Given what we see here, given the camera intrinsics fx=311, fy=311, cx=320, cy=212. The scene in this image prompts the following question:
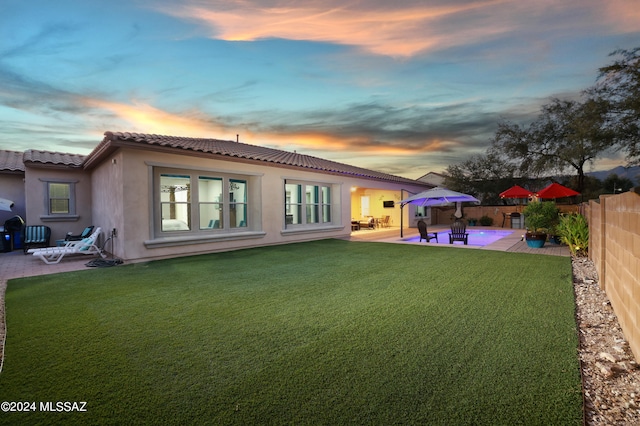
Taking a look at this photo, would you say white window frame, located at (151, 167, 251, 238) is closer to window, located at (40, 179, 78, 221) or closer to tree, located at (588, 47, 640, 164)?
window, located at (40, 179, 78, 221)

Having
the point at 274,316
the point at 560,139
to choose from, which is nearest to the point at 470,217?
the point at 560,139

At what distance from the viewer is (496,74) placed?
10.9 m

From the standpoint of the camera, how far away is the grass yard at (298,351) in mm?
2133

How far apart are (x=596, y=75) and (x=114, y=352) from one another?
77.4 ft

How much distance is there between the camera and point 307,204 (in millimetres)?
13438

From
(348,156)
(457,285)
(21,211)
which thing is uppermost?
(348,156)

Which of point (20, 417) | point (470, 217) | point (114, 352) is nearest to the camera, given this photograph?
point (20, 417)

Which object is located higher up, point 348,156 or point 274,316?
point 348,156

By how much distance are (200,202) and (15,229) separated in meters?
7.30

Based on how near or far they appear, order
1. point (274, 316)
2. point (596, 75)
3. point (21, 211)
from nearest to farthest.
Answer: point (274, 316) < point (21, 211) < point (596, 75)

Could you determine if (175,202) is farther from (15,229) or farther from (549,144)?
(549,144)

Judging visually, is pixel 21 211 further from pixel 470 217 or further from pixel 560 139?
pixel 560 139

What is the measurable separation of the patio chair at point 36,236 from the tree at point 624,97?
26029mm

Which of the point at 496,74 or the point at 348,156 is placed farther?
the point at 348,156
